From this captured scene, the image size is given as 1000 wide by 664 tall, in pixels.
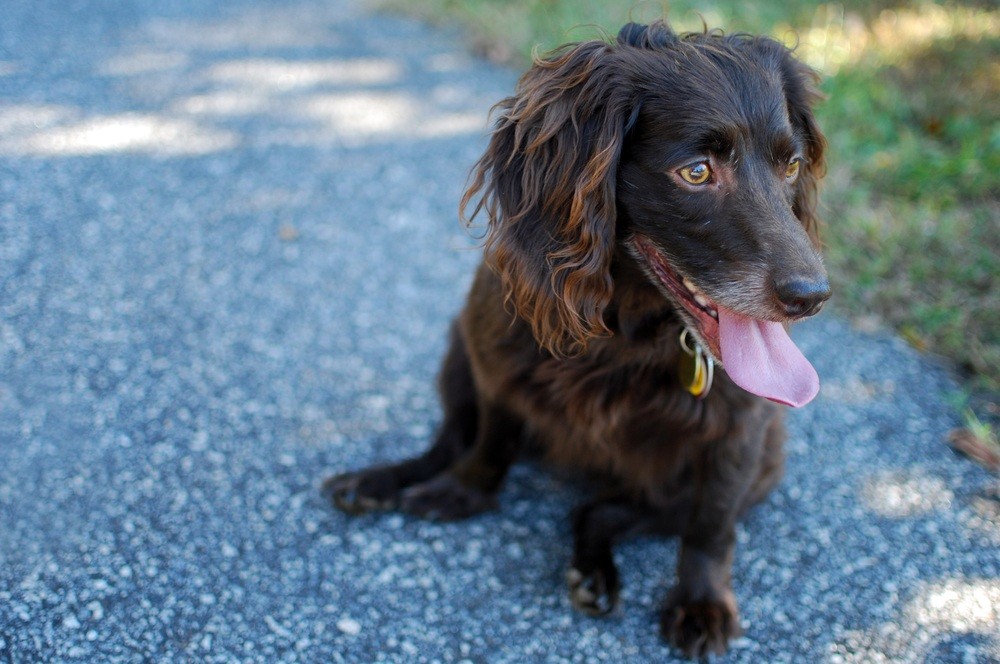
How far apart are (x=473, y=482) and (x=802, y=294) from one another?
1242 mm

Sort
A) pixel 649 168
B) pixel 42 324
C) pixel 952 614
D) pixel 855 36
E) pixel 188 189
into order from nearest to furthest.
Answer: pixel 649 168 < pixel 952 614 < pixel 42 324 < pixel 188 189 < pixel 855 36

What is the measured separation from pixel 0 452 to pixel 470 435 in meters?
1.50

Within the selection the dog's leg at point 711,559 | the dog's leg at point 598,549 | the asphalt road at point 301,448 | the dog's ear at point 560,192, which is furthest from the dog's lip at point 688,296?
the asphalt road at point 301,448

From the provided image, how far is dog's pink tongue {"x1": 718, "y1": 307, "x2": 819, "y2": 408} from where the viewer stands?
1854mm

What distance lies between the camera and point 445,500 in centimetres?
254

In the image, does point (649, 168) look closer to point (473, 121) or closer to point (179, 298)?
point (179, 298)

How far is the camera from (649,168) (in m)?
1.90

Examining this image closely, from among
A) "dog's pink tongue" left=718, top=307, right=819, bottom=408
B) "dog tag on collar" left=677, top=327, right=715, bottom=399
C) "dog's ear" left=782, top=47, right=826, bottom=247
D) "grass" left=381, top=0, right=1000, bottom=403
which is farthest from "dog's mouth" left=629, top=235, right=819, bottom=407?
"grass" left=381, top=0, right=1000, bottom=403

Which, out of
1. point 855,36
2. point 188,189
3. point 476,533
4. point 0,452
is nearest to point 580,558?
point 476,533

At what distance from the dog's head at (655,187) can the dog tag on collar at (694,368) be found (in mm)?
161

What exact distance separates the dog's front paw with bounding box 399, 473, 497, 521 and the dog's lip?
97 cm

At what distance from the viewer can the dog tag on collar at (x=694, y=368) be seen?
6.82ft

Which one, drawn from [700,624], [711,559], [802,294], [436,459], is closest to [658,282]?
[802,294]

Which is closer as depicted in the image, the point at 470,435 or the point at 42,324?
the point at 470,435
